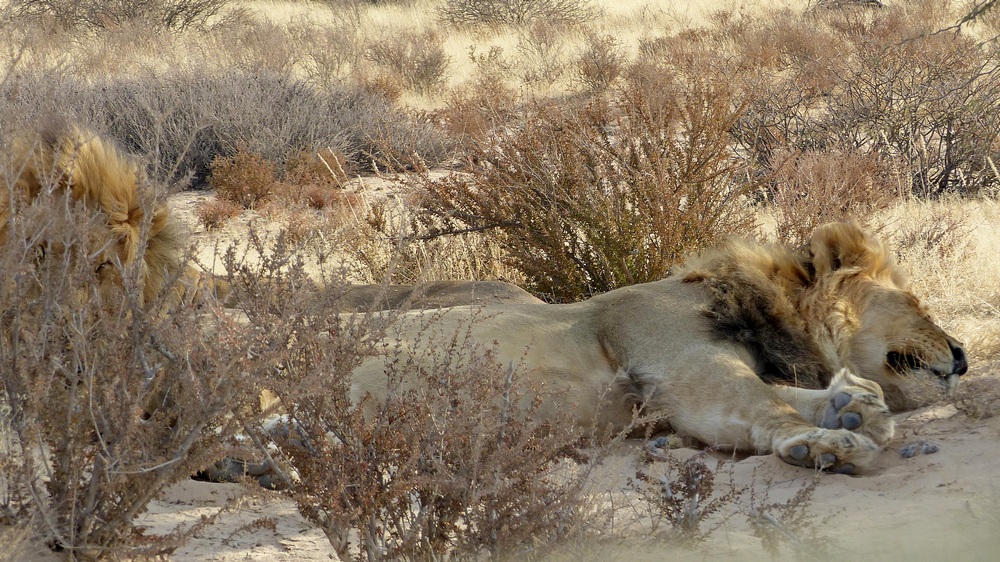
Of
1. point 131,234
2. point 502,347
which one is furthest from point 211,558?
point 502,347

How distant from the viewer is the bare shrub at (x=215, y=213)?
380 inches

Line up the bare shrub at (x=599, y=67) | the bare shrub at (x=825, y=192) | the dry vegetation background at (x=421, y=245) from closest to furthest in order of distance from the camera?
1. the dry vegetation background at (x=421, y=245)
2. the bare shrub at (x=825, y=192)
3. the bare shrub at (x=599, y=67)

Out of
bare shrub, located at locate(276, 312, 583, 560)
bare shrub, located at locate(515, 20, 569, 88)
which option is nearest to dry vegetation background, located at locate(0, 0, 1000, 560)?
bare shrub, located at locate(276, 312, 583, 560)

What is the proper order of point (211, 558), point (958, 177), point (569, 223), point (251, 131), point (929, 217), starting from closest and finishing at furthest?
1. point (211, 558)
2. point (569, 223)
3. point (929, 217)
4. point (958, 177)
5. point (251, 131)

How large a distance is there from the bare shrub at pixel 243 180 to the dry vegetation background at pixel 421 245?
0.03 metres

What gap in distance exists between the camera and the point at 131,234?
12.6 feet

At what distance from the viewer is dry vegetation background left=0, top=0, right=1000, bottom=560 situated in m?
2.79

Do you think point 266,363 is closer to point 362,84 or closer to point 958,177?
point 958,177

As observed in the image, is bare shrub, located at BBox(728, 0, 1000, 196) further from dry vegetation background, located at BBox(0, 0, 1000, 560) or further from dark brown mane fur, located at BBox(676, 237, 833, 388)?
dark brown mane fur, located at BBox(676, 237, 833, 388)

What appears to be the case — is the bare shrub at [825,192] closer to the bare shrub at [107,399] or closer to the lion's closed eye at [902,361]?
the lion's closed eye at [902,361]

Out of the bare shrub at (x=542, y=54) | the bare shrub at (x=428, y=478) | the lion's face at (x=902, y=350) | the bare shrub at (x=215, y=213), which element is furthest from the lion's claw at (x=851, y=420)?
the bare shrub at (x=542, y=54)

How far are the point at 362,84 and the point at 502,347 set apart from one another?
12.4m

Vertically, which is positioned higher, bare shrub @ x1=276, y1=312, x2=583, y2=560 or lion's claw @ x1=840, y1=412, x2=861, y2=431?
bare shrub @ x1=276, y1=312, x2=583, y2=560

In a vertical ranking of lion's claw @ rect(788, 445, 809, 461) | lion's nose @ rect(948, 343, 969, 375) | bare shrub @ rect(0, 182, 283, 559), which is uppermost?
bare shrub @ rect(0, 182, 283, 559)
